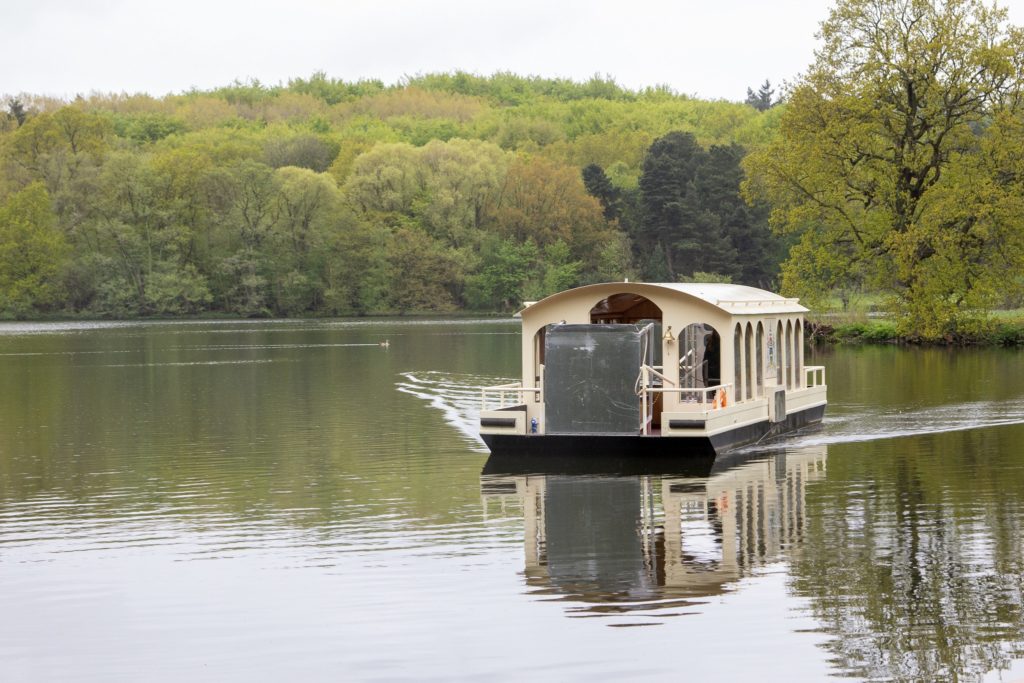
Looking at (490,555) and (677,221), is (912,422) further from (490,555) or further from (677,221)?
(677,221)

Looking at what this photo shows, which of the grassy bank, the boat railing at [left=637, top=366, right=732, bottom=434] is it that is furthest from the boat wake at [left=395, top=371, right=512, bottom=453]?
the grassy bank

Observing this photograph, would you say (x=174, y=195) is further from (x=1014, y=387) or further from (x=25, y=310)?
(x=1014, y=387)

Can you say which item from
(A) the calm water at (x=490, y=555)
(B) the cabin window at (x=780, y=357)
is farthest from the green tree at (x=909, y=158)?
(B) the cabin window at (x=780, y=357)

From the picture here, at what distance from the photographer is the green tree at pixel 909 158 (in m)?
59.8

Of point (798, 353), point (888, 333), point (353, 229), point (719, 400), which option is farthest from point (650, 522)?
point (353, 229)

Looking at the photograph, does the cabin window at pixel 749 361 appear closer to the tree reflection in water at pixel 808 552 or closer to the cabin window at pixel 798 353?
the cabin window at pixel 798 353

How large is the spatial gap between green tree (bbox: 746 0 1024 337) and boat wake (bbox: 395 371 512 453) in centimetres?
2178

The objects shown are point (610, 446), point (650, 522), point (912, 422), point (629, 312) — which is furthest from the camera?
point (912, 422)

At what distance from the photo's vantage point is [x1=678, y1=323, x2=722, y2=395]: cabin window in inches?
1120

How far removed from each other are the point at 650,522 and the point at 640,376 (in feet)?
20.6

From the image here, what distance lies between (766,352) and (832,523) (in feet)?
36.8

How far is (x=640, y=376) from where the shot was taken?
25547 millimetres

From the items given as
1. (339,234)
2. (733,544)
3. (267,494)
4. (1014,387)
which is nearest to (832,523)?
(733,544)

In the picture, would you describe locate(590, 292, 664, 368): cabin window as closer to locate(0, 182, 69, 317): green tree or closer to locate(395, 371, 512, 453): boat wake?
locate(395, 371, 512, 453): boat wake
